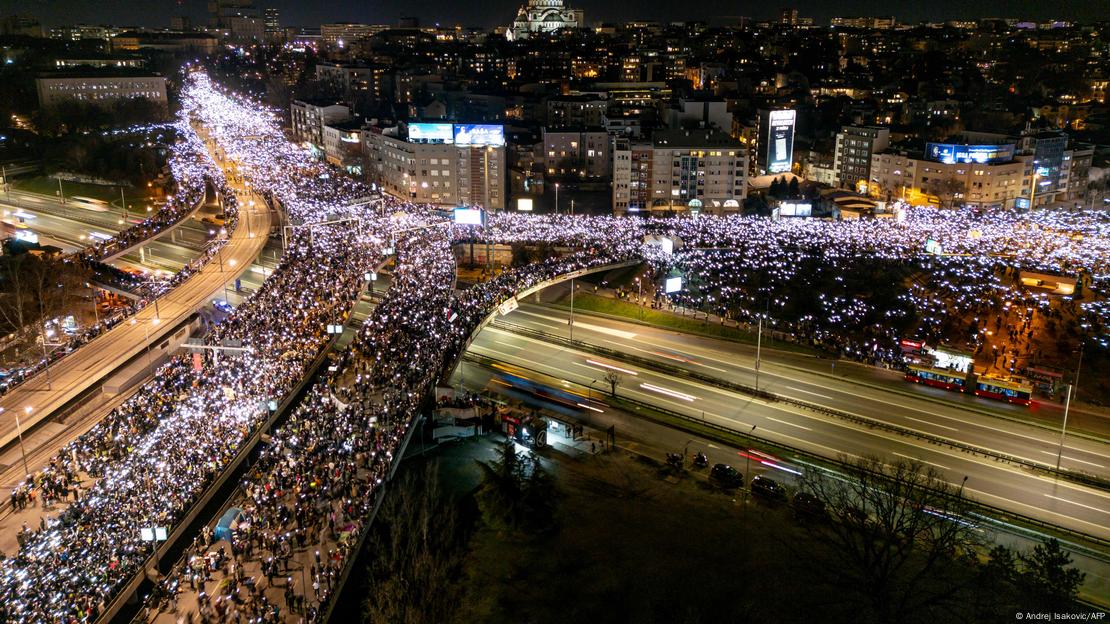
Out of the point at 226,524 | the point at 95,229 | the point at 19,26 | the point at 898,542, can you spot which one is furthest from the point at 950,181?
the point at 19,26

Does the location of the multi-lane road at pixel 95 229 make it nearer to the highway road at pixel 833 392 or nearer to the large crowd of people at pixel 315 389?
the large crowd of people at pixel 315 389

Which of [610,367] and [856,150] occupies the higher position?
[856,150]

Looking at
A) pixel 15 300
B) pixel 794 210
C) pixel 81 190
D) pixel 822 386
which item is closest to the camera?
pixel 822 386

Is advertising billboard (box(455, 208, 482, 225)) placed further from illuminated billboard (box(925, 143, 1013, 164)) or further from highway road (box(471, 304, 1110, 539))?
illuminated billboard (box(925, 143, 1013, 164))

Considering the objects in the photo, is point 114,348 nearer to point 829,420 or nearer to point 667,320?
point 667,320

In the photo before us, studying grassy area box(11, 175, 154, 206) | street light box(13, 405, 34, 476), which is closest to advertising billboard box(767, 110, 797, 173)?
grassy area box(11, 175, 154, 206)

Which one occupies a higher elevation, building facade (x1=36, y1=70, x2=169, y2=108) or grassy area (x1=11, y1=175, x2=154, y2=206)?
building facade (x1=36, y1=70, x2=169, y2=108)
